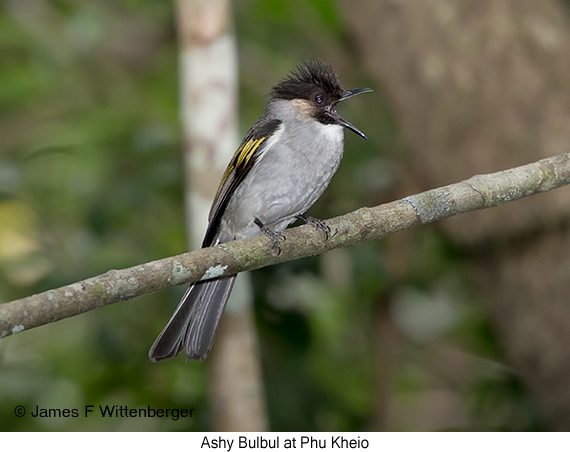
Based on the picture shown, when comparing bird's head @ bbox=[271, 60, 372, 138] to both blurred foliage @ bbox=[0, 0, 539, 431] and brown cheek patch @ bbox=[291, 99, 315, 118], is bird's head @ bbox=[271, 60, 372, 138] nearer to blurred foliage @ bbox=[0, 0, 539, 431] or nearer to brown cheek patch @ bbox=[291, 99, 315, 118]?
brown cheek patch @ bbox=[291, 99, 315, 118]

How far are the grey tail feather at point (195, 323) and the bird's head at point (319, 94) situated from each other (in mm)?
936

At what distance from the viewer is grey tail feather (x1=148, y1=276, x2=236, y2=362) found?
9.91ft

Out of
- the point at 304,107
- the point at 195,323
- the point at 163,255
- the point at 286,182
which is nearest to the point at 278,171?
the point at 286,182

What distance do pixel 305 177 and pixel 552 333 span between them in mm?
2095

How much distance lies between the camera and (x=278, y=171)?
3.38m

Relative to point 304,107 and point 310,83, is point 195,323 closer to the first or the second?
point 304,107

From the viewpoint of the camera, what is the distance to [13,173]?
414 cm

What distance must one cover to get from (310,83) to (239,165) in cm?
57

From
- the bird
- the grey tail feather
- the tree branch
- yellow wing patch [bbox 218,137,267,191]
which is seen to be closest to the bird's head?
the bird

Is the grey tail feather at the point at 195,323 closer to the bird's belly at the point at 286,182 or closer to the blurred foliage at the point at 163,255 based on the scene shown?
the bird's belly at the point at 286,182

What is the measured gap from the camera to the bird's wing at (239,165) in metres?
3.44

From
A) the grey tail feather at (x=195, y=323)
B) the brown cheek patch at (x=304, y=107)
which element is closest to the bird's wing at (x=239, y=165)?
the brown cheek patch at (x=304, y=107)

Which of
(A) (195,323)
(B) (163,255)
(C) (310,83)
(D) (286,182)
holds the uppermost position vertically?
(C) (310,83)

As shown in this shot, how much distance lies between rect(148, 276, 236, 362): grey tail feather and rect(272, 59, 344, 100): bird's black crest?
1.01 m
